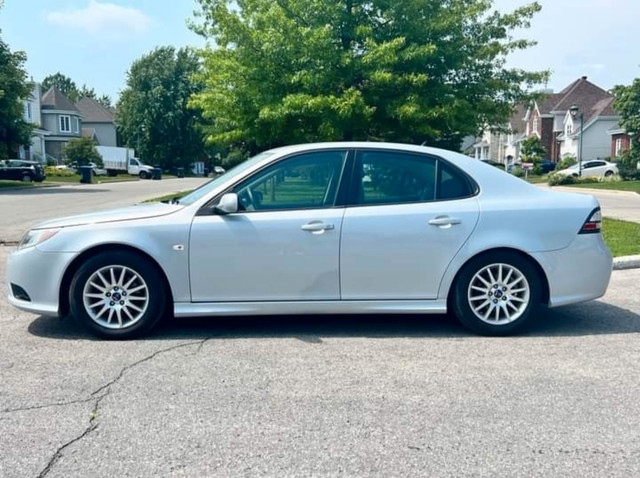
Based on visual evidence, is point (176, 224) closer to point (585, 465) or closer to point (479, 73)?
point (585, 465)

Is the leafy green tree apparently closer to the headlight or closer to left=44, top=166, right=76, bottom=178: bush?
left=44, top=166, right=76, bottom=178: bush

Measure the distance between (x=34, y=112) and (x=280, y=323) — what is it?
221 feet

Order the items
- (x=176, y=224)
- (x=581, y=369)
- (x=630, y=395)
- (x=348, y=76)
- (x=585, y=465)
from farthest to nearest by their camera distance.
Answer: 1. (x=348, y=76)
2. (x=176, y=224)
3. (x=581, y=369)
4. (x=630, y=395)
5. (x=585, y=465)

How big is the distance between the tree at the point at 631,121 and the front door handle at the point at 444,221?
3805 cm

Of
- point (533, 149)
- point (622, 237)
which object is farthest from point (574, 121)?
point (622, 237)

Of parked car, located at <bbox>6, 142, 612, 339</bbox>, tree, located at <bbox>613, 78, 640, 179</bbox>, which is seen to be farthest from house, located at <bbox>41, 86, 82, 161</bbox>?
parked car, located at <bbox>6, 142, 612, 339</bbox>

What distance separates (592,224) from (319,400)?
3.01 metres

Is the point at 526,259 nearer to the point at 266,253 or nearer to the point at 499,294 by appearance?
the point at 499,294

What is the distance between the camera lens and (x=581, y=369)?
475cm

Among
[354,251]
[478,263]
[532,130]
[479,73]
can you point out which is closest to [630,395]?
[478,263]

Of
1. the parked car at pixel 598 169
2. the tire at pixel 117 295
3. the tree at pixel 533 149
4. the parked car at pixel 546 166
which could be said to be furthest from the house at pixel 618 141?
the tire at pixel 117 295

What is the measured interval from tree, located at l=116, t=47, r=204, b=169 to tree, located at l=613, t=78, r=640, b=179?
1699 inches

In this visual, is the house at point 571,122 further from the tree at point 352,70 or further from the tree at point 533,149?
the tree at point 352,70

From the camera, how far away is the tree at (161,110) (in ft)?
230
